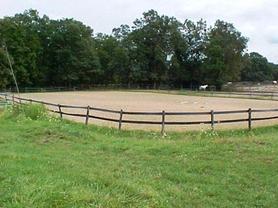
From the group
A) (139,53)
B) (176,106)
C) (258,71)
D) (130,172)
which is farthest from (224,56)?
(130,172)

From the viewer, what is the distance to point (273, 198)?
26.5ft

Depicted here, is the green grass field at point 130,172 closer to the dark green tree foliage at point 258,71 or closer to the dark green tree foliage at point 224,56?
Result: the dark green tree foliage at point 224,56

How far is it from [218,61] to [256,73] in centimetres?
8265

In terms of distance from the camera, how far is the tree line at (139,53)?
9812 cm

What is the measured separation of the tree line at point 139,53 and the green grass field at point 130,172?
3320 inches

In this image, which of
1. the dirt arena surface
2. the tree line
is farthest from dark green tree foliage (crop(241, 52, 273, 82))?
the dirt arena surface

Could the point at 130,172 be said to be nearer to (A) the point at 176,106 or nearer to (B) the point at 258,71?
(A) the point at 176,106

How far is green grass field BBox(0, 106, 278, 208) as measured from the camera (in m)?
6.81

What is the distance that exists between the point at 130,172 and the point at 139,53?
92803 mm

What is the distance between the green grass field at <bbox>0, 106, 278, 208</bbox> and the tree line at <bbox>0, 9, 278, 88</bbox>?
277 ft

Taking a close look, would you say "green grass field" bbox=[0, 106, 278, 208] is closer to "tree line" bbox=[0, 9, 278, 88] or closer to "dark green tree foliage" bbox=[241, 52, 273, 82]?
"tree line" bbox=[0, 9, 278, 88]

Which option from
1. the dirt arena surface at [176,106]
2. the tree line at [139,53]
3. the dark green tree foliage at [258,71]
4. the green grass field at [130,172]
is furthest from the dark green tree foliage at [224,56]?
the green grass field at [130,172]

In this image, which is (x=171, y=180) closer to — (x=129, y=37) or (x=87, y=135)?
(x=87, y=135)

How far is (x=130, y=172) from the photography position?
32.1 ft
